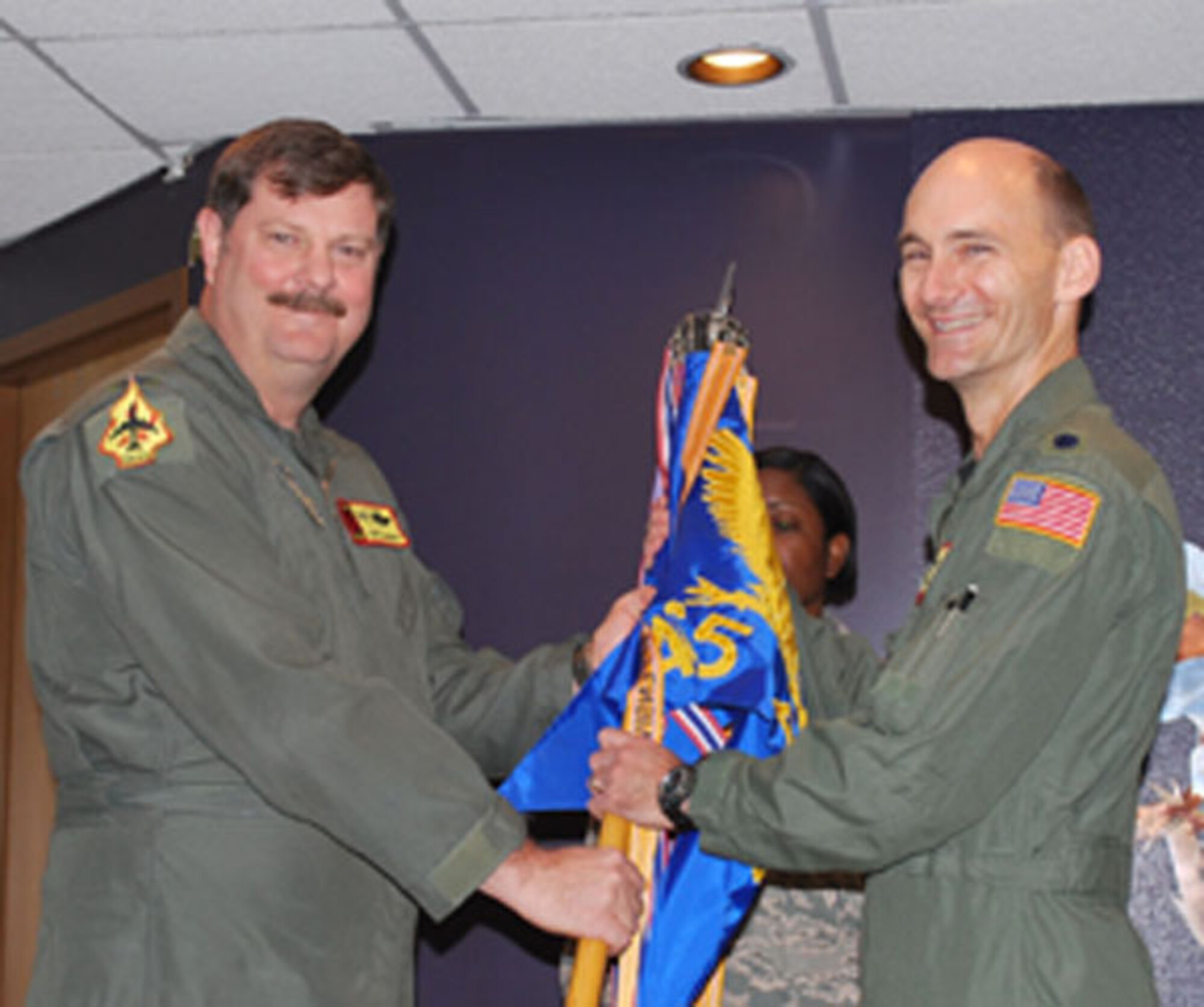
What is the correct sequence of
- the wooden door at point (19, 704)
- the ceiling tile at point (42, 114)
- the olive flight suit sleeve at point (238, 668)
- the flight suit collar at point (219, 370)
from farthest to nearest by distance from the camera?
the wooden door at point (19, 704) → the ceiling tile at point (42, 114) → the flight suit collar at point (219, 370) → the olive flight suit sleeve at point (238, 668)

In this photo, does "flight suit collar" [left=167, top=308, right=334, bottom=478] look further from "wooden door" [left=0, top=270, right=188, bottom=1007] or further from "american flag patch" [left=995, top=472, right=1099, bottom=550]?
"wooden door" [left=0, top=270, right=188, bottom=1007]

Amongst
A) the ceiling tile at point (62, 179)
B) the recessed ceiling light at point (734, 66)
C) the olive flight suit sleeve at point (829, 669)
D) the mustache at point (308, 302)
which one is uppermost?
the recessed ceiling light at point (734, 66)

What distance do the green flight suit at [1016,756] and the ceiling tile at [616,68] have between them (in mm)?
1590

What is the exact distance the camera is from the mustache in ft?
8.55

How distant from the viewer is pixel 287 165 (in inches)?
103

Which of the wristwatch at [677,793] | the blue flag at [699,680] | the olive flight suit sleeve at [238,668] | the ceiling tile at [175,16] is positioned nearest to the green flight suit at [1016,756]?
the wristwatch at [677,793]

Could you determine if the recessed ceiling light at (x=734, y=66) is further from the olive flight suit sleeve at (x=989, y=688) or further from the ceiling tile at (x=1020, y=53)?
the olive flight suit sleeve at (x=989, y=688)

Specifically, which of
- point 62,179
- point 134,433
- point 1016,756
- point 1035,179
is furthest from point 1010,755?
point 62,179

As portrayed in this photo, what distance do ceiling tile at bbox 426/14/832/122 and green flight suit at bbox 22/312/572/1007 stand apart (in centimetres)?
140

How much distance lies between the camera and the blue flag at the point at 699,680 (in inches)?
98.4

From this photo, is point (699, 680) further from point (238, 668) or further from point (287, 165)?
point (287, 165)

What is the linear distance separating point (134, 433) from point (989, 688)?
119 cm

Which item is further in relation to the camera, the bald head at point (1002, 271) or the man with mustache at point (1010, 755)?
the bald head at point (1002, 271)

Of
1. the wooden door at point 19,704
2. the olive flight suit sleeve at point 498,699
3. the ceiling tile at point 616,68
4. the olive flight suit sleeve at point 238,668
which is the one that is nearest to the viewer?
the olive flight suit sleeve at point 238,668
